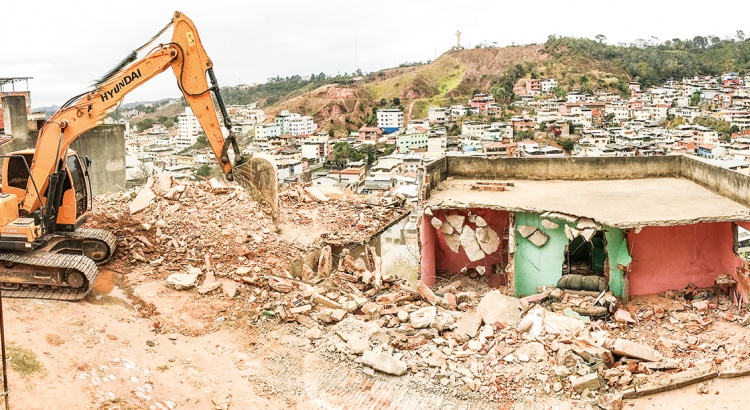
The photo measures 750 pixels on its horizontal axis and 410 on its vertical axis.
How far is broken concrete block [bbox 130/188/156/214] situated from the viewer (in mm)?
12172

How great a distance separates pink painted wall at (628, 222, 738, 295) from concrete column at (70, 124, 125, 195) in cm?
1333

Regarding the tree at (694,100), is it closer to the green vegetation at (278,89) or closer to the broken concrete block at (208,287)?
the green vegetation at (278,89)

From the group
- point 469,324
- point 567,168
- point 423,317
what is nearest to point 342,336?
point 423,317

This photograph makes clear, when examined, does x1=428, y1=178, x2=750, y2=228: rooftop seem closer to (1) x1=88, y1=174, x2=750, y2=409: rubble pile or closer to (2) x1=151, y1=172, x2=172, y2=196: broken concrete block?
(1) x1=88, y1=174, x2=750, y2=409: rubble pile

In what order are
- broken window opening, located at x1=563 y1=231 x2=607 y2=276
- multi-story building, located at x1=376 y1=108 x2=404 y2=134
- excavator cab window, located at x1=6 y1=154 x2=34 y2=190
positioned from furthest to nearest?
multi-story building, located at x1=376 y1=108 x2=404 y2=134 < broken window opening, located at x1=563 y1=231 x2=607 y2=276 < excavator cab window, located at x1=6 y1=154 x2=34 y2=190

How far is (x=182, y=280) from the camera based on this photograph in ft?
→ 31.2

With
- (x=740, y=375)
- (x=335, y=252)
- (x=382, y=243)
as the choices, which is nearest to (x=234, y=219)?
(x=335, y=252)

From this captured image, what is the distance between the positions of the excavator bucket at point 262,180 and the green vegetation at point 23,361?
4.68 m

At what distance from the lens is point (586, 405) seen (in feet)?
22.0

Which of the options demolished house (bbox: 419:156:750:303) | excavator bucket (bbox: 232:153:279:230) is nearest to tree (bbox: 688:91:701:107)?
demolished house (bbox: 419:156:750:303)

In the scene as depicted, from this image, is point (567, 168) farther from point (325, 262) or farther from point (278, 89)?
point (278, 89)

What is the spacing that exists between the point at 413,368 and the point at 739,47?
139 m

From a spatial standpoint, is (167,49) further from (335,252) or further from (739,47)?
(739,47)

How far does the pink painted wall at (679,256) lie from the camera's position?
32.4 ft
